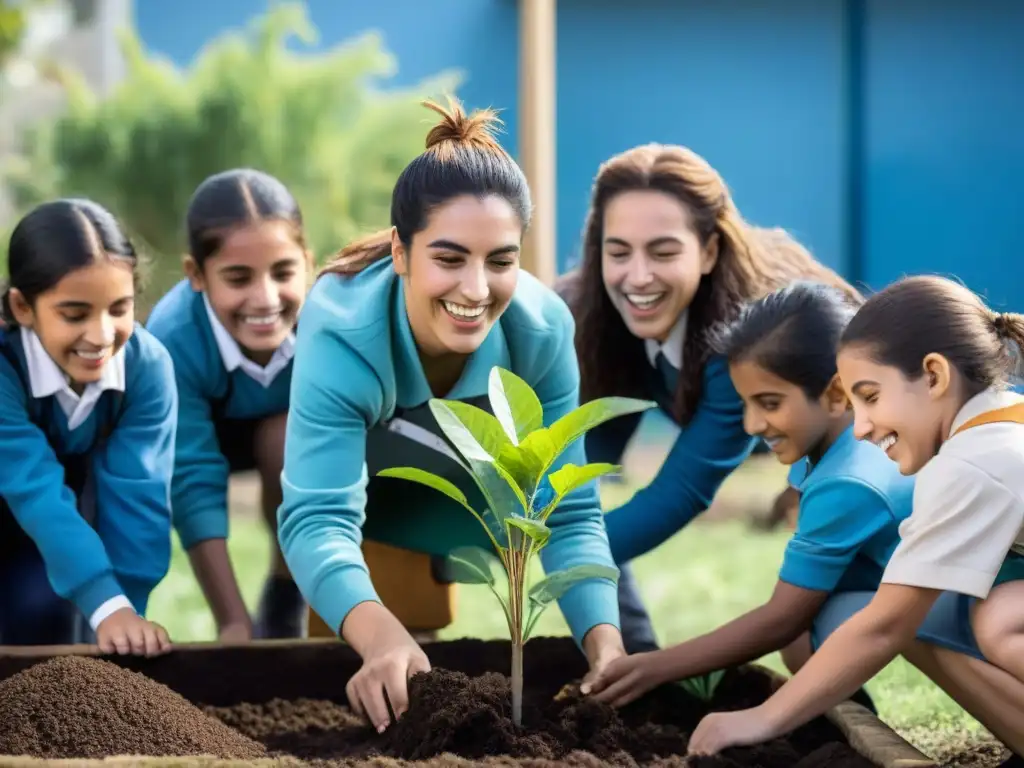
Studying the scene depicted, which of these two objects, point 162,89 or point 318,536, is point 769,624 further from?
point 162,89

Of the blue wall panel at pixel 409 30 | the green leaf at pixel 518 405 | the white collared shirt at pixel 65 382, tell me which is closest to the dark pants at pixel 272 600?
the white collared shirt at pixel 65 382

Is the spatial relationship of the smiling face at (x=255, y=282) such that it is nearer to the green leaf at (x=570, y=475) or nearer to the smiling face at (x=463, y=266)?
the smiling face at (x=463, y=266)

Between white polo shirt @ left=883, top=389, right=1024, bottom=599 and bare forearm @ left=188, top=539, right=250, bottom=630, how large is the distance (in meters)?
1.71

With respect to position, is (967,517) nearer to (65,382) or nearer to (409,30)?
(65,382)

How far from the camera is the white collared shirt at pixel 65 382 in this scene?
2828 millimetres

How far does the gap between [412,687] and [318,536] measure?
1.23ft

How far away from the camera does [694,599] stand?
5.02 metres

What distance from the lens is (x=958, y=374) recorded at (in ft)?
7.16

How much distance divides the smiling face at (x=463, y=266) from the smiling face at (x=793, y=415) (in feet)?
1.85

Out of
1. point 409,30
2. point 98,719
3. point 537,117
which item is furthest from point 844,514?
point 409,30

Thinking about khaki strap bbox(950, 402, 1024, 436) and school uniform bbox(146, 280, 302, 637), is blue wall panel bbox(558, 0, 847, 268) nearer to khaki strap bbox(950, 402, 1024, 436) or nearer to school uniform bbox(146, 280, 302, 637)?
school uniform bbox(146, 280, 302, 637)

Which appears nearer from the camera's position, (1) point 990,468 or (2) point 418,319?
(1) point 990,468

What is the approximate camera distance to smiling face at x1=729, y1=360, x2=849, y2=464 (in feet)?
8.62

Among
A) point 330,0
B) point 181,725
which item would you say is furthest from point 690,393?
point 330,0
